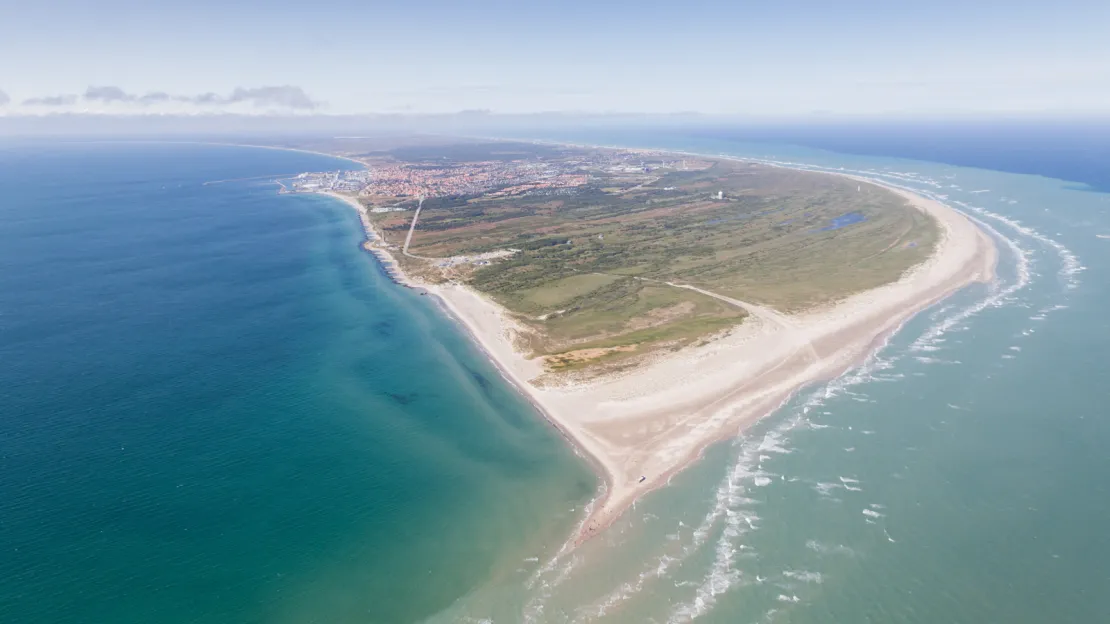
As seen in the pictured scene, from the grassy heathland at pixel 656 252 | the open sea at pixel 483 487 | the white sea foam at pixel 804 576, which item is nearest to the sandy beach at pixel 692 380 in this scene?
the open sea at pixel 483 487

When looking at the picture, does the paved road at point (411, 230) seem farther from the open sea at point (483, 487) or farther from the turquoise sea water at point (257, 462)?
the open sea at point (483, 487)

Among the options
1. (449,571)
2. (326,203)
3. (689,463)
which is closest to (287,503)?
(449,571)

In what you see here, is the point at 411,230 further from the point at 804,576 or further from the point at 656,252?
the point at 804,576

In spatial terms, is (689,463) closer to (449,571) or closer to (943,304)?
(449,571)

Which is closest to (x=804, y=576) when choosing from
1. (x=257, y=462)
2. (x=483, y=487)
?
(x=483, y=487)

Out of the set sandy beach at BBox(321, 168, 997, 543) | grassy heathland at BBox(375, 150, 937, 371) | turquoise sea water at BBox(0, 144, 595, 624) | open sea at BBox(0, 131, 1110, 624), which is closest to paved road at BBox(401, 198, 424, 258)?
grassy heathland at BBox(375, 150, 937, 371)

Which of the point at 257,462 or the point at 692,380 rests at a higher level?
the point at 692,380
